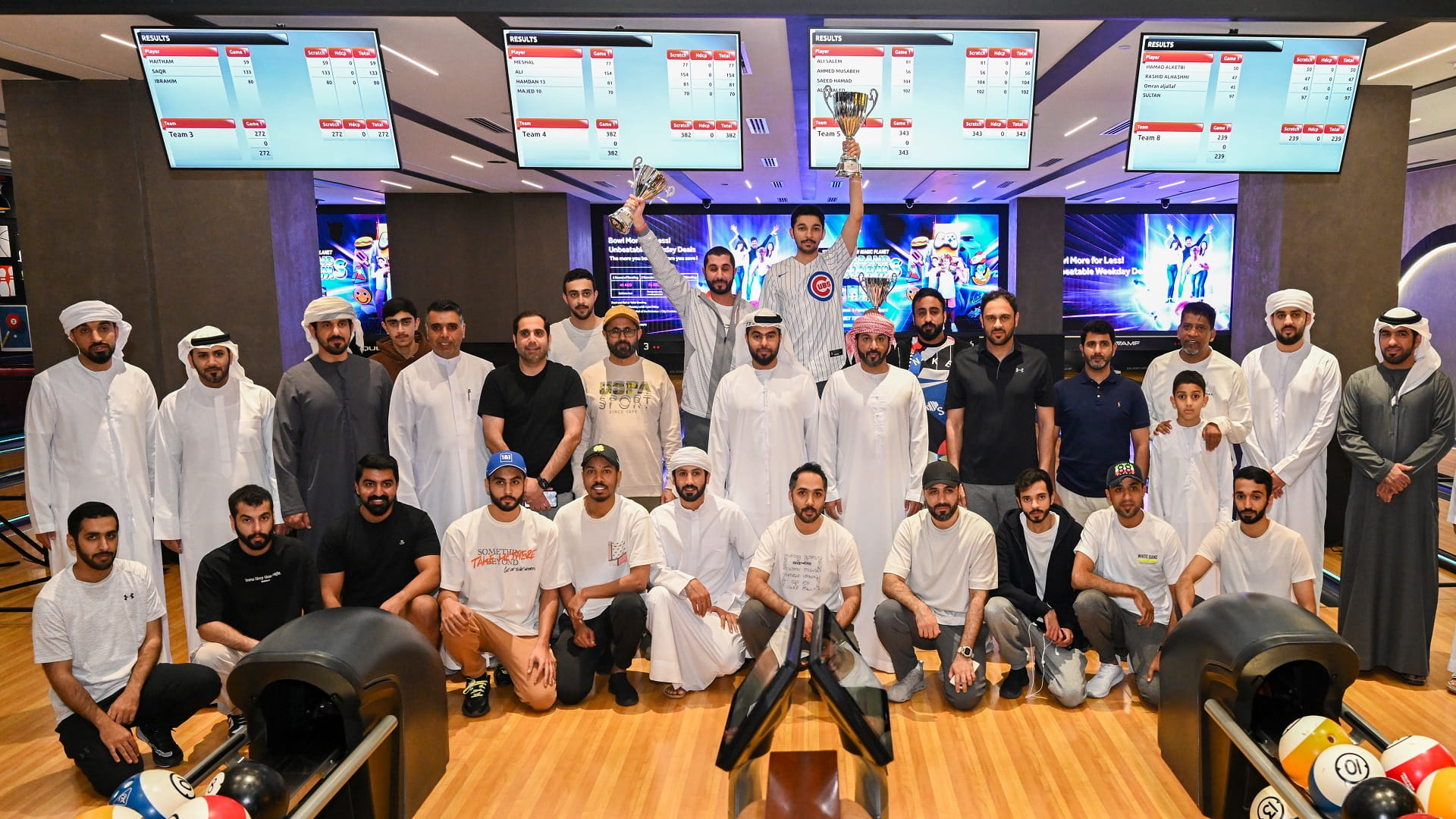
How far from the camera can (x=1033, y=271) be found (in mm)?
15922

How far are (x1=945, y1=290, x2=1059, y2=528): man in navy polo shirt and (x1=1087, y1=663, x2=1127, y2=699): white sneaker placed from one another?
831 millimetres

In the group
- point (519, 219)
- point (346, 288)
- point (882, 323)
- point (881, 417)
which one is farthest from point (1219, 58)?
point (346, 288)

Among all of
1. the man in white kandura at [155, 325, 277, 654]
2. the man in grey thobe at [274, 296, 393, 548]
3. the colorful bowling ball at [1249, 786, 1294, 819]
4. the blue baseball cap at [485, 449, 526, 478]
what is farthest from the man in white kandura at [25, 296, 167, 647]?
the colorful bowling ball at [1249, 786, 1294, 819]

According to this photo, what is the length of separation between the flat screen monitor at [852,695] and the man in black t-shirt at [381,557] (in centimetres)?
213

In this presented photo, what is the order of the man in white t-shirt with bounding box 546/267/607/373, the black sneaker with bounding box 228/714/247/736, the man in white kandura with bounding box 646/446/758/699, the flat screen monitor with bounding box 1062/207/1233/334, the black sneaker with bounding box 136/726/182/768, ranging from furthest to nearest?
1. the flat screen monitor with bounding box 1062/207/1233/334
2. the man in white t-shirt with bounding box 546/267/607/373
3. the man in white kandura with bounding box 646/446/758/699
4. the black sneaker with bounding box 228/714/247/736
5. the black sneaker with bounding box 136/726/182/768

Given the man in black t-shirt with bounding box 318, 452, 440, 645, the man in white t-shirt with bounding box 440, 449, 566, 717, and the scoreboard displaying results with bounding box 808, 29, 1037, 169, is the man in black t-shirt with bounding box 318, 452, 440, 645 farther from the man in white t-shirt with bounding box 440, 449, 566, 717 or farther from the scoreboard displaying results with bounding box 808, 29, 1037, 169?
the scoreboard displaying results with bounding box 808, 29, 1037, 169

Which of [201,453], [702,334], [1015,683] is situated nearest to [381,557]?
[201,453]

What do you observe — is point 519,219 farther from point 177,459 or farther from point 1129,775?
point 1129,775

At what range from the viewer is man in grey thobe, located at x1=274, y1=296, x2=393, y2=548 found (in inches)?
174

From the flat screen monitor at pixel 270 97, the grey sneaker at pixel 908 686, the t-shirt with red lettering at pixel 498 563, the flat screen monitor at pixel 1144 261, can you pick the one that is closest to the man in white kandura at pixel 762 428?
the t-shirt with red lettering at pixel 498 563

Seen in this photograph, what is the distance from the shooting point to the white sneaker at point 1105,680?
13.7ft

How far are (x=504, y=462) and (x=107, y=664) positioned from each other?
1.74m

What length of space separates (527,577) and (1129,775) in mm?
2685

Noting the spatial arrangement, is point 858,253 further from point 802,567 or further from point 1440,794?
point 1440,794
